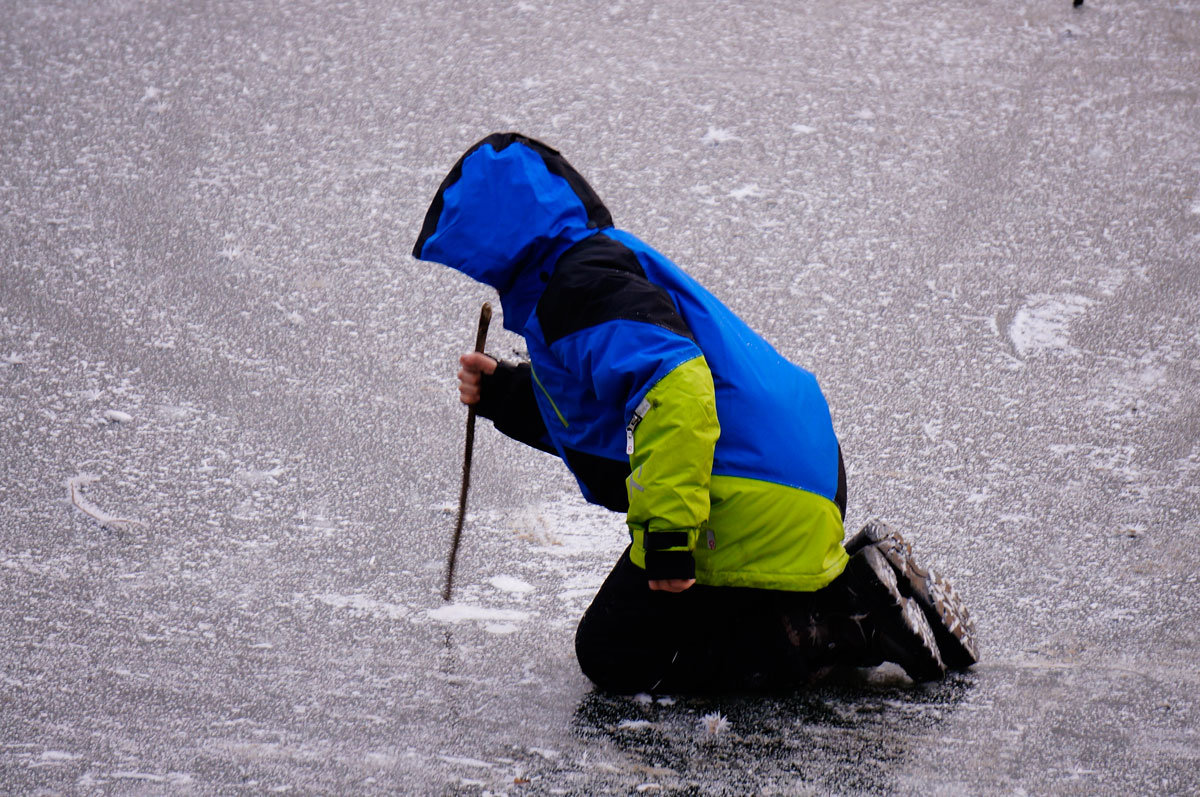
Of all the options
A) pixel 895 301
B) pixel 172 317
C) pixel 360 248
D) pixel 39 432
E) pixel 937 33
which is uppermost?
pixel 937 33

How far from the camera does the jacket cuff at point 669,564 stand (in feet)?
6.83

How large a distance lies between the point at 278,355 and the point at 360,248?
0.66 meters

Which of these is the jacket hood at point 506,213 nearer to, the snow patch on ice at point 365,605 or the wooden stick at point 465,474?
the wooden stick at point 465,474

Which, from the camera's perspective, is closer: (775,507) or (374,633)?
(775,507)

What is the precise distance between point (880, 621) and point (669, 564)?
1.75 ft

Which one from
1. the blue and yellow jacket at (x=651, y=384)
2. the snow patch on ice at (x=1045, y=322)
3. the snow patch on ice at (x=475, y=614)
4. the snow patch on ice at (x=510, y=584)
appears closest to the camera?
the blue and yellow jacket at (x=651, y=384)

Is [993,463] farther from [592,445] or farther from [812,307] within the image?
[592,445]

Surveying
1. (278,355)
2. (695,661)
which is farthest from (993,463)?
(278,355)

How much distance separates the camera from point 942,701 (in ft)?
7.87

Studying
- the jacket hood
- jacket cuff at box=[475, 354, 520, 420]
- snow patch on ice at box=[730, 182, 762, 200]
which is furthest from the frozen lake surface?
the jacket hood

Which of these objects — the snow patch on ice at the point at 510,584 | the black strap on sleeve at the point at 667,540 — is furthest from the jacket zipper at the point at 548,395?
the snow patch on ice at the point at 510,584

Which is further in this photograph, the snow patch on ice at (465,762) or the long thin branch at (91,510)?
the long thin branch at (91,510)

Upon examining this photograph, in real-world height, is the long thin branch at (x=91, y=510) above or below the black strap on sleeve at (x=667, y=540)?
below

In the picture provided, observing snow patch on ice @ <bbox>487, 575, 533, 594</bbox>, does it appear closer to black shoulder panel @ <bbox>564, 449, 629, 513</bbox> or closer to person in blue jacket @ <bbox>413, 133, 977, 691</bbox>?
person in blue jacket @ <bbox>413, 133, 977, 691</bbox>
